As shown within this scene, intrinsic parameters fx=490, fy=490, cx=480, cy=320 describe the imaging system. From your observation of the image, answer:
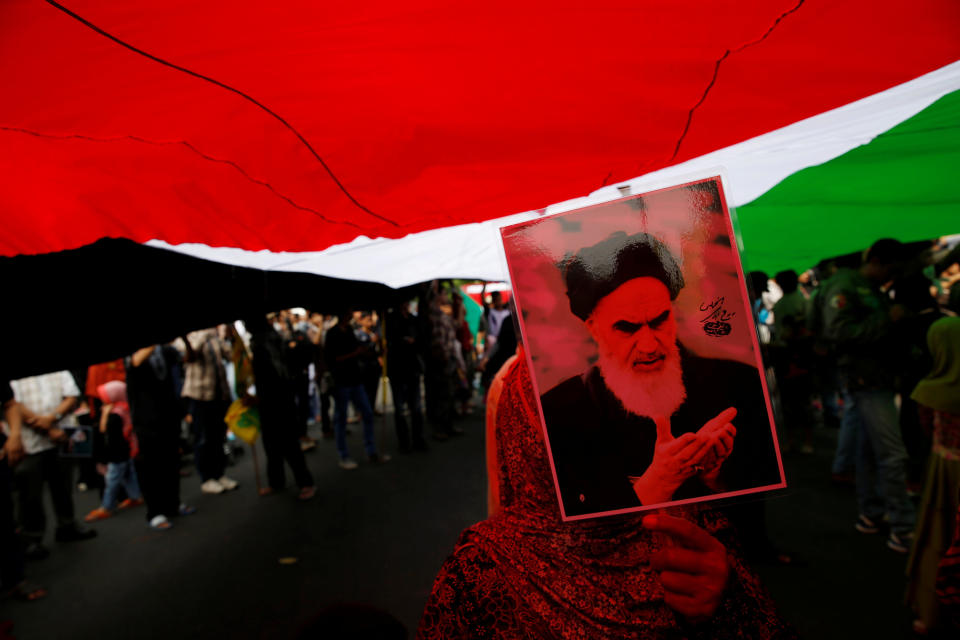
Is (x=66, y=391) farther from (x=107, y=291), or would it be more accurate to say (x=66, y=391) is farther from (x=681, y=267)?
(x=681, y=267)

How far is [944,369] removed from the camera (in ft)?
8.08

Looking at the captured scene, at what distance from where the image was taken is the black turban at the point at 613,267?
82 cm

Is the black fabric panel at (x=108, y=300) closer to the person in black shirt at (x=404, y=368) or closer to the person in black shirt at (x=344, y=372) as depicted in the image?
the person in black shirt at (x=344, y=372)

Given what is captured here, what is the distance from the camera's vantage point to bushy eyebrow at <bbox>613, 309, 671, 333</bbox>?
820 millimetres

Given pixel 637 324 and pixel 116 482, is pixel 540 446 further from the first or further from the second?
pixel 116 482

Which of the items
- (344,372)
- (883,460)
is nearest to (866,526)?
(883,460)

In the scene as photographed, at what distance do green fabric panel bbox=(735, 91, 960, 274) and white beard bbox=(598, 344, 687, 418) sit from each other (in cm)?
93

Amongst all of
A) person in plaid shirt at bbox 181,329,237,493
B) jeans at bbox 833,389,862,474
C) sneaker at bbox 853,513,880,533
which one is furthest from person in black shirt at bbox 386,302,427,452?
sneaker at bbox 853,513,880,533

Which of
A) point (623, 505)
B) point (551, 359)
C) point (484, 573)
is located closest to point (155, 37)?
point (551, 359)

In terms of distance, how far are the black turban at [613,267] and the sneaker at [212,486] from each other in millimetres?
6569

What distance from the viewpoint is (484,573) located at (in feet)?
3.91

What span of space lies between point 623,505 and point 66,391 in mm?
5502

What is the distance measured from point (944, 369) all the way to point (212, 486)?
22.8 ft

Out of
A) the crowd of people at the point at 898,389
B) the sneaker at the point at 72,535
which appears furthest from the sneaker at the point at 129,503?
the crowd of people at the point at 898,389
